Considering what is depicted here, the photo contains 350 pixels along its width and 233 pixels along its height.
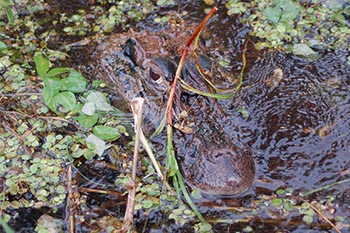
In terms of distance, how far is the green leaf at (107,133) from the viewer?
3471 millimetres

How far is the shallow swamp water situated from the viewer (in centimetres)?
308

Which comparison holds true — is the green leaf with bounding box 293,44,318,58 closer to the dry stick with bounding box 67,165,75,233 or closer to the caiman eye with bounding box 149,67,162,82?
the caiman eye with bounding box 149,67,162,82

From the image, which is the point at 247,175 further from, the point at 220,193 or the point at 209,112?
the point at 209,112

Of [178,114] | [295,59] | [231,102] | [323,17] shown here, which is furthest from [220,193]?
[323,17]

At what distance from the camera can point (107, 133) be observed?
3479mm

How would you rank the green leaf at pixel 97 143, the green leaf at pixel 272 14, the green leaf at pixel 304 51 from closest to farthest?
the green leaf at pixel 97 143, the green leaf at pixel 304 51, the green leaf at pixel 272 14

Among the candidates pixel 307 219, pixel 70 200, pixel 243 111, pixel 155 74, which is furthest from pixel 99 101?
pixel 307 219

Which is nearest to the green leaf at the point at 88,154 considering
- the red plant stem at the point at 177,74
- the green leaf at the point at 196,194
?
the red plant stem at the point at 177,74

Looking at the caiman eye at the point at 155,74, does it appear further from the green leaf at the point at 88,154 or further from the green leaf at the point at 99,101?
the green leaf at the point at 88,154

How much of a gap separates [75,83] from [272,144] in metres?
1.45

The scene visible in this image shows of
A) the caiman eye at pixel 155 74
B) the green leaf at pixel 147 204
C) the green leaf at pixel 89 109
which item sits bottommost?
the green leaf at pixel 147 204

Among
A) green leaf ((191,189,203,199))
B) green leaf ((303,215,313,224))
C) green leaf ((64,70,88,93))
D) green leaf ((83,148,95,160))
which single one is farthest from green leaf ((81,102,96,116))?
green leaf ((303,215,313,224))

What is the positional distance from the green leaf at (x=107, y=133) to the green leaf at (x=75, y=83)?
0.38 metres

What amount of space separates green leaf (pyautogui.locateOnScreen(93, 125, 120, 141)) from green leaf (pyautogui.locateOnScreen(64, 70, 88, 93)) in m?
0.38
